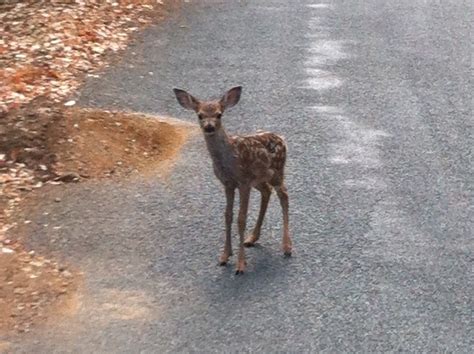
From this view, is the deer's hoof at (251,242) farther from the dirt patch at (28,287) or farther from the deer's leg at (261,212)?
the dirt patch at (28,287)

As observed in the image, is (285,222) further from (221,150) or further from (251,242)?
(221,150)

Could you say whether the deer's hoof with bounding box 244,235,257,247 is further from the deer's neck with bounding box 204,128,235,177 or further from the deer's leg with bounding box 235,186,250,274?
the deer's neck with bounding box 204,128,235,177

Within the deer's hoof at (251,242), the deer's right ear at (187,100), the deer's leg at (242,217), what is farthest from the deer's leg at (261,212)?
the deer's right ear at (187,100)

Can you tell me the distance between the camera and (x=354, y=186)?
8.79 m

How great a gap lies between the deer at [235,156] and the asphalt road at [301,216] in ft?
1.27

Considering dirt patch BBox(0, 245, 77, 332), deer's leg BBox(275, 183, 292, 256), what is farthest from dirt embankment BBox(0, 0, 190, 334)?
deer's leg BBox(275, 183, 292, 256)

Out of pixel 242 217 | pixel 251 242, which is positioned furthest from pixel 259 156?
pixel 251 242

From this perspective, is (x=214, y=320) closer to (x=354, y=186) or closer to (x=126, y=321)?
(x=126, y=321)

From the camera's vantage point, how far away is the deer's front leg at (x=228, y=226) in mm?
7375

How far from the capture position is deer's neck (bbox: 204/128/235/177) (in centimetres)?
729

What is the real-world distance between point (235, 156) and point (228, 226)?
512 mm

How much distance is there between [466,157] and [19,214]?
4.05m

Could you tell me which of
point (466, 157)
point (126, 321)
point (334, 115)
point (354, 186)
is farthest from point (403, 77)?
point (126, 321)

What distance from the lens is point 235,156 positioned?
288 inches
